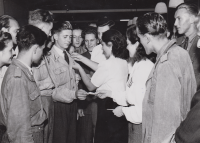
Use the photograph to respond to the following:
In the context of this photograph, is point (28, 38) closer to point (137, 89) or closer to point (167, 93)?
point (137, 89)

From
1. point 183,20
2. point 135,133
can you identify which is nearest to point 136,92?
point 135,133

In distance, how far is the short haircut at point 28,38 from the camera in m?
1.98

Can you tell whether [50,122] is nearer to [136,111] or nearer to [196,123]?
[136,111]

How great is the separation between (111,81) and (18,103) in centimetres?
118

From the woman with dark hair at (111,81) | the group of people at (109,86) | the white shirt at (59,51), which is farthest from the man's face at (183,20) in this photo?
the white shirt at (59,51)

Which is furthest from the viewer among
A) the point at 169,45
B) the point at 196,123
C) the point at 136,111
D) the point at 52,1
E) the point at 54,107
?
the point at 52,1

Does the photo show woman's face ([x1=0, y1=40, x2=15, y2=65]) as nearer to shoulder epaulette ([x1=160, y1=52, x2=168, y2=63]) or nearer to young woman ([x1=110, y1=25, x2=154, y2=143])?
young woman ([x1=110, y1=25, x2=154, y2=143])

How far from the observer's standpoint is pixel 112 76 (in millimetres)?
2695

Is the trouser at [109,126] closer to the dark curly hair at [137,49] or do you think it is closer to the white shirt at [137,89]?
the white shirt at [137,89]

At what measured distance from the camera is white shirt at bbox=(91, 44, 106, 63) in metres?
3.78

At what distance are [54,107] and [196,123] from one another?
2.16m

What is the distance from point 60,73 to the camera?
292 centimetres

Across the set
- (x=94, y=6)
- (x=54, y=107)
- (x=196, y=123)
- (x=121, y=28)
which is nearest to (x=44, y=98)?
(x=54, y=107)

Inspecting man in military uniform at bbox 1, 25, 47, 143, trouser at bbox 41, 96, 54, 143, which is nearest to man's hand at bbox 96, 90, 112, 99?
trouser at bbox 41, 96, 54, 143
